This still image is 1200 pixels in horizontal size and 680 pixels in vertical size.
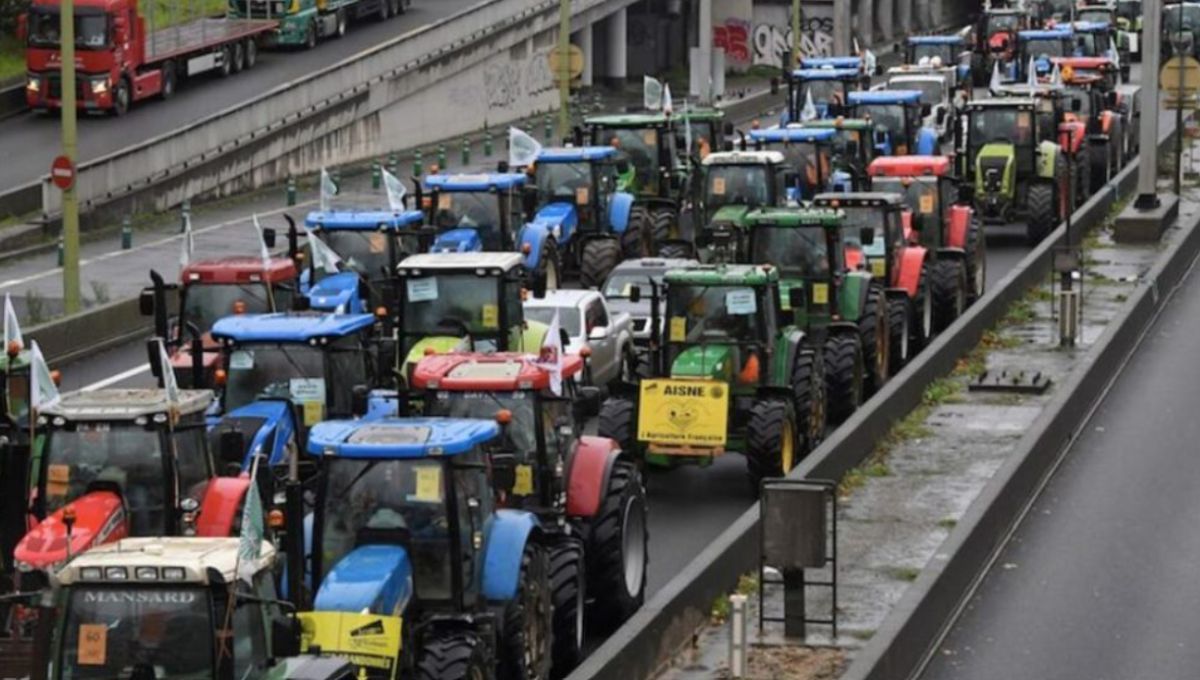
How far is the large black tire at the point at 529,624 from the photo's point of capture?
65.4ft

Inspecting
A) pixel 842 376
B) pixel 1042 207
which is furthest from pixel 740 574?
pixel 1042 207

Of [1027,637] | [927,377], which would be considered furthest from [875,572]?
[927,377]

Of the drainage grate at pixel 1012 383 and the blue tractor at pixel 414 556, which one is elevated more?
the blue tractor at pixel 414 556

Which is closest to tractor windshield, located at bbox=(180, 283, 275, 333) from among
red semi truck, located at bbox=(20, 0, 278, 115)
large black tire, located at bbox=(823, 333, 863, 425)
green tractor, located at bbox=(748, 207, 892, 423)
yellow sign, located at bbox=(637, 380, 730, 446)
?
yellow sign, located at bbox=(637, 380, 730, 446)

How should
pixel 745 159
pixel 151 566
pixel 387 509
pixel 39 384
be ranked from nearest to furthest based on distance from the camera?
pixel 151 566
pixel 387 509
pixel 39 384
pixel 745 159

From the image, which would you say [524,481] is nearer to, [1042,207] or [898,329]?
[898,329]

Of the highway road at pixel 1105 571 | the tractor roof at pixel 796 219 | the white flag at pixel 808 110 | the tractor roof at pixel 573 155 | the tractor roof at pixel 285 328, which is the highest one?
the white flag at pixel 808 110

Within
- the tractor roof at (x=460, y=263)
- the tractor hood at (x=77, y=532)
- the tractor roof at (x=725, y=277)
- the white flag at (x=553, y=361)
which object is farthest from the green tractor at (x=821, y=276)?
the tractor hood at (x=77, y=532)

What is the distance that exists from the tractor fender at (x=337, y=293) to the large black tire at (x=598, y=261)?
6.47m

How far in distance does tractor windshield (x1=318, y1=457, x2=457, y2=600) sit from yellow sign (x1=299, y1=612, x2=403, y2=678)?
2.64 ft

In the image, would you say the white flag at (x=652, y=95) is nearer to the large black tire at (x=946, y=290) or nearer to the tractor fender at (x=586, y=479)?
the large black tire at (x=946, y=290)

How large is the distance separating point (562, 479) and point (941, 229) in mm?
19641

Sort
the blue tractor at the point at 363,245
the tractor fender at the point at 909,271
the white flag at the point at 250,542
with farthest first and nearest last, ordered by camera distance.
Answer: the tractor fender at the point at 909,271
the blue tractor at the point at 363,245
the white flag at the point at 250,542

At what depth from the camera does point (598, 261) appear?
4156 centimetres
